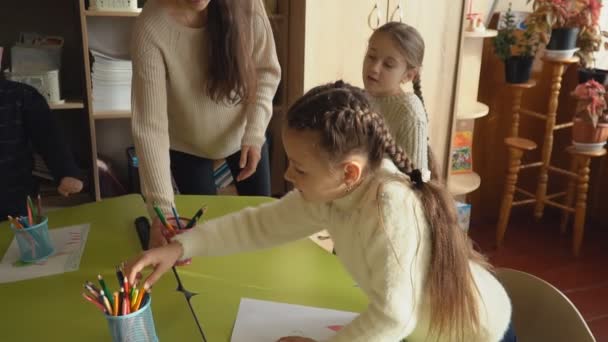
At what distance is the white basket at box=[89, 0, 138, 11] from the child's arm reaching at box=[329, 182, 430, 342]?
1.79 metres

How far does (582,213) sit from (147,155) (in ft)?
7.54

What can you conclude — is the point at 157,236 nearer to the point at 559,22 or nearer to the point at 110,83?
the point at 110,83

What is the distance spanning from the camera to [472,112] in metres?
2.75

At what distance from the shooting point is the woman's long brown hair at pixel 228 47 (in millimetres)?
1463

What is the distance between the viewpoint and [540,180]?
2910mm

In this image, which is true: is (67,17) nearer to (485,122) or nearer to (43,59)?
(43,59)

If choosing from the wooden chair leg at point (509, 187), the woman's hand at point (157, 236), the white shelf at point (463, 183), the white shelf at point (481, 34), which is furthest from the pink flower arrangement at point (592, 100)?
the woman's hand at point (157, 236)

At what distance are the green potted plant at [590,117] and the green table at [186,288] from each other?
193 centimetres

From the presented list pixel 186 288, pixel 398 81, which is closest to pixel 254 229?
pixel 186 288

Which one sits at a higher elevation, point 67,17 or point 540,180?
point 67,17

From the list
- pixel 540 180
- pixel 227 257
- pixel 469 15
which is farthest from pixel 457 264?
pixel 540 180

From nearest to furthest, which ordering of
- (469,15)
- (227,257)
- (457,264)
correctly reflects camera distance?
1. (457,264)
2. (227,257)
3. (469,15)

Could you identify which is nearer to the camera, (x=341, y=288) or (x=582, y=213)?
(x=341, y=288)

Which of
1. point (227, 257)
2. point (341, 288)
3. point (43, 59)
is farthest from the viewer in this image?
point (43, 59)
